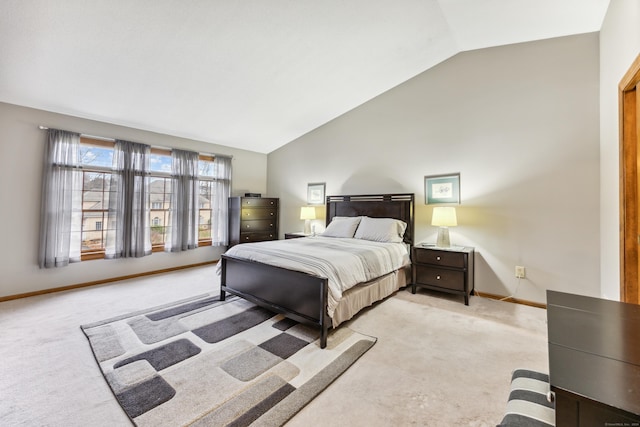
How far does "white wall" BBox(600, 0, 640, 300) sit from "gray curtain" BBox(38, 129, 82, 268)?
6.08 meters

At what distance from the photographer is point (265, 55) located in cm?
316

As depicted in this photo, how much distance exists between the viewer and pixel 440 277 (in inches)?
138

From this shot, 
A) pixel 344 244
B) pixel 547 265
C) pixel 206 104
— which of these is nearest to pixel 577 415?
pixel 344 244

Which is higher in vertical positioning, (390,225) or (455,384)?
(390,225)

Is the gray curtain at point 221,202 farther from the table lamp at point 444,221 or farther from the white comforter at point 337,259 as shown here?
the table lamp at point 444,221

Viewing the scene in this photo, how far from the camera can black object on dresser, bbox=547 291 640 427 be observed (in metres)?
0.59

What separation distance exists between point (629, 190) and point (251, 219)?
518 centimetres

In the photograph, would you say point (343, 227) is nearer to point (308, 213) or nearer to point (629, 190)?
point (308, 213)

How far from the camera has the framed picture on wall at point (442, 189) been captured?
12.5 feet

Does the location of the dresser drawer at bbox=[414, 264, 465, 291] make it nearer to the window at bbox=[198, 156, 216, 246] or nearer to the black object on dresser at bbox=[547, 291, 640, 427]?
the black object on dresser at bbox=[547, 291, 640, 427]

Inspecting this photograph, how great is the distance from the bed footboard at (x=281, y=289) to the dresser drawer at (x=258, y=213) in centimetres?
214

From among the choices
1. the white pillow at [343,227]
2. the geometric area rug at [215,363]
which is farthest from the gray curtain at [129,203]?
the white pillow at [343,227]

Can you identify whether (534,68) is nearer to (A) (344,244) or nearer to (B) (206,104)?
Result: (A) (344,244)

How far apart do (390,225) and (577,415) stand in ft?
11.3
